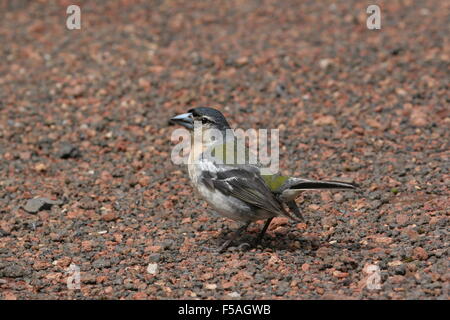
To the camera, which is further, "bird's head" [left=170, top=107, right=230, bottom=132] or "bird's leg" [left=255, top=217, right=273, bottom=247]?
"bird's head" [left=170, top=107, right=230, bottom=132]

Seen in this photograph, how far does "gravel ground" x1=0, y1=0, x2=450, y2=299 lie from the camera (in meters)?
6.21

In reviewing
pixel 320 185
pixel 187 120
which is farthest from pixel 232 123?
pixel 320 185

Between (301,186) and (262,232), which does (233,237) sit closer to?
(262,232)

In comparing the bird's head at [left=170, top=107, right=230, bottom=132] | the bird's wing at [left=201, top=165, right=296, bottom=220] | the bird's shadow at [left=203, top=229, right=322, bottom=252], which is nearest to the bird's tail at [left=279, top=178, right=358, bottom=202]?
the bird's wing at [left=201, top=165, right=296, bottom=220]

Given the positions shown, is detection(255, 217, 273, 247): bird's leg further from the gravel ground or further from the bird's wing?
the bird's wing

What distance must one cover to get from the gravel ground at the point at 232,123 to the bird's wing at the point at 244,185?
49 centimetres

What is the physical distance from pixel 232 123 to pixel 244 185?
3290mm

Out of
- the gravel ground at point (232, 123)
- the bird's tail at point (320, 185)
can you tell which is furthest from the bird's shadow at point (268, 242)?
the bird's tail at point (320, 185)

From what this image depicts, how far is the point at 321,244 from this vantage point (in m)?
6.79

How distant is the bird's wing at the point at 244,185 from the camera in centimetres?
650

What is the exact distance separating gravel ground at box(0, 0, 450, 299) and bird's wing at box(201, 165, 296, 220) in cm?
49

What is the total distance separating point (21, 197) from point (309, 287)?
377cm

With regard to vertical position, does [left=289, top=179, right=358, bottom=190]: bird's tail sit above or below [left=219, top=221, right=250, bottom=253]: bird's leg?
above

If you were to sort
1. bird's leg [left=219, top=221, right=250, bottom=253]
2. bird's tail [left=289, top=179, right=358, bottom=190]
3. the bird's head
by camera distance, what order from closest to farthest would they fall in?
bird's tail [left=289, top=179, right=358, bottom=190]
bird's leg [left=219, top=221, right=250, bottom=253]
the bird's head
